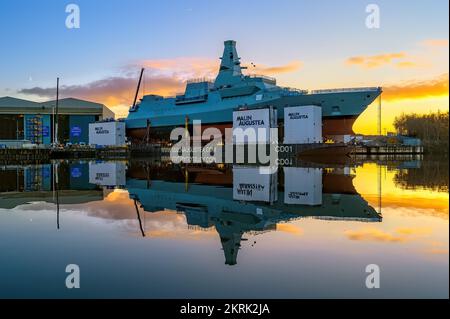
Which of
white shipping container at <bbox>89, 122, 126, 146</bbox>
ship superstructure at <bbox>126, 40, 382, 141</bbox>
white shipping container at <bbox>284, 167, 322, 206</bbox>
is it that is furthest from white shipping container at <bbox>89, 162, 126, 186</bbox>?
white shipping container at <bbox>89, 122, 126, 146</bbox>

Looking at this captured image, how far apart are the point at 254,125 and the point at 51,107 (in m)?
59.8

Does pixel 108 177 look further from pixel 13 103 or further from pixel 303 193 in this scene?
pixel 13 103

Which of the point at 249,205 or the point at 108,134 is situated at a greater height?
the point at 108,134

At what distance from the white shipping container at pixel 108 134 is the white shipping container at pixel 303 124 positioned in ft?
133

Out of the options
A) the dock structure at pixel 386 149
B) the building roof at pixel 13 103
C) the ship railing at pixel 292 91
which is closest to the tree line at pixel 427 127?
the dock structure at pixel 386 149

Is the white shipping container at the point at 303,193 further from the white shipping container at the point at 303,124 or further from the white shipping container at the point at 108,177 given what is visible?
the white shipping container at the point at 303,124

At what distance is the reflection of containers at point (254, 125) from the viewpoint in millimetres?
52094

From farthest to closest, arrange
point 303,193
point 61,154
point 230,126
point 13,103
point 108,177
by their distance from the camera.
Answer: point 13,103, point 61,154, point 230,126, point 108,177, point 303,193

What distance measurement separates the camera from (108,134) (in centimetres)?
8250

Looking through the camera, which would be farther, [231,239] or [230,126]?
[230,126]

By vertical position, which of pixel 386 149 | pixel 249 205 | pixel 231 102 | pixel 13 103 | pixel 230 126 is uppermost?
pixel 13 103

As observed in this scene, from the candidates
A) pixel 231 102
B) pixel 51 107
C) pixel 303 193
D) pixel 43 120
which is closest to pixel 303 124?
pixel 231 102

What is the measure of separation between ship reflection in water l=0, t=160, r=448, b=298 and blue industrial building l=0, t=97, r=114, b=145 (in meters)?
82.8
